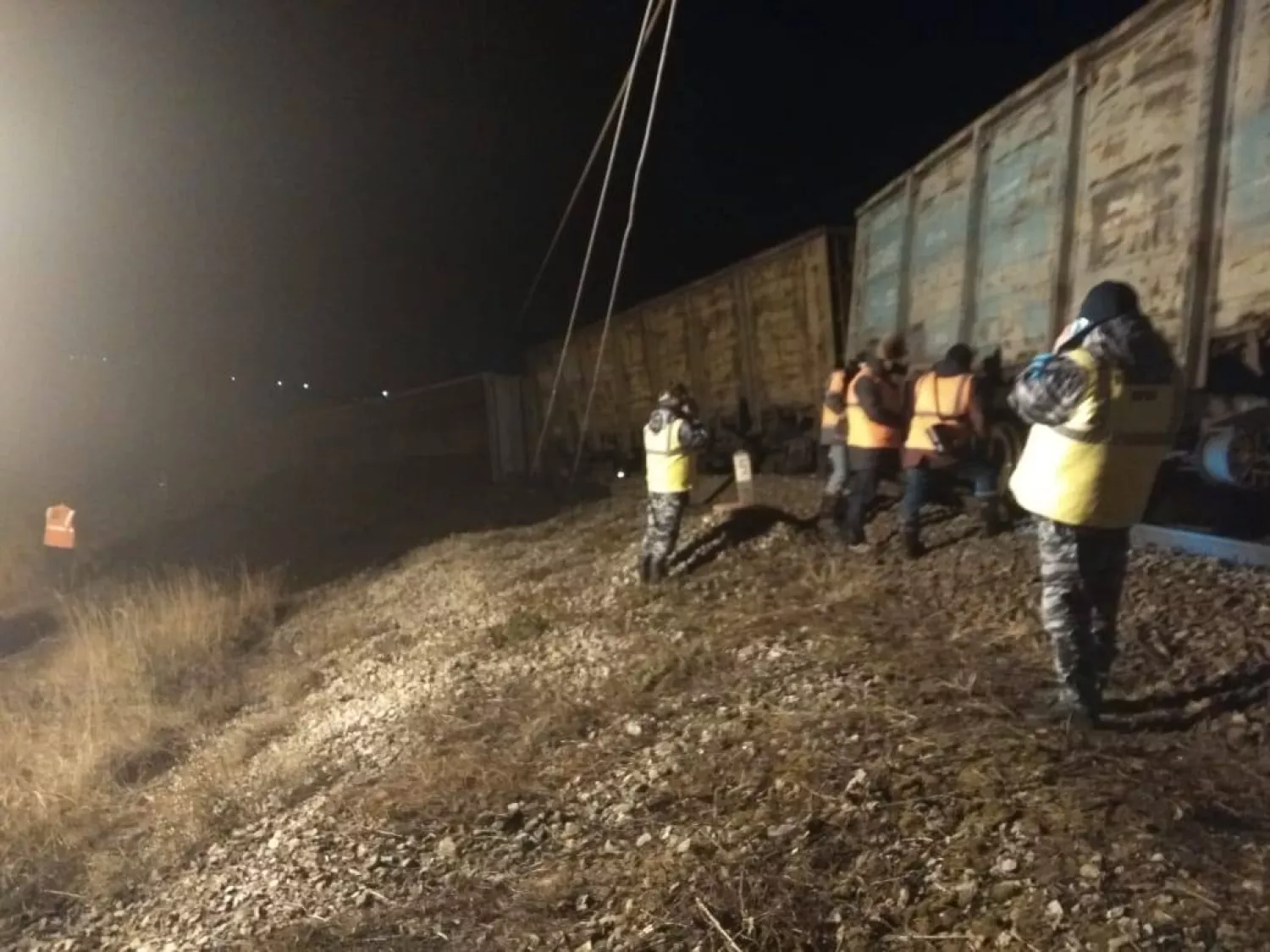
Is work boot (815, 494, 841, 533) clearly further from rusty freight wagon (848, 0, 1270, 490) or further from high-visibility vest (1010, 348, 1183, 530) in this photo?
high-visibility vest (1010, 348, 1183, 530)

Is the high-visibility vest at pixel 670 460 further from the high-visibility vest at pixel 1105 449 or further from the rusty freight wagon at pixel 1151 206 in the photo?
the high-visibility vest at pixel 1105 449

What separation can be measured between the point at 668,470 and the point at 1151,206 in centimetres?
363

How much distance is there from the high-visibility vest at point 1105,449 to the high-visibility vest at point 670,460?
3.92m

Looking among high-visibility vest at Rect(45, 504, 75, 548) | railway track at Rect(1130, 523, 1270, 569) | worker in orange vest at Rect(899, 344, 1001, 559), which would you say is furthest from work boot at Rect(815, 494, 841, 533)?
high-visibility vest at Rect(45, 504, 75, 548)

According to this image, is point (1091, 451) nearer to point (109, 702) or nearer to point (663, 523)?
point (663, 523)

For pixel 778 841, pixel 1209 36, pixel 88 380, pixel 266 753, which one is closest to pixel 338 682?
pixel 266 753

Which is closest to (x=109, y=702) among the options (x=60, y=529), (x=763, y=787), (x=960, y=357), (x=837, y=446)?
(x=837, y=446)

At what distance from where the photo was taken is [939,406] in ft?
23.1

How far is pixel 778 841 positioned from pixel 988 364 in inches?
200

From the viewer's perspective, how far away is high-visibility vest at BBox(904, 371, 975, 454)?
6.98 metres

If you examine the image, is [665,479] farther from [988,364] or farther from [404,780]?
[404,780]

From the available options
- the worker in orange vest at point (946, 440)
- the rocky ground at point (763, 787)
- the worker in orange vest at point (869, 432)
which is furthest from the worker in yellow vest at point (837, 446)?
the worker in orange vest at point (946, 440)

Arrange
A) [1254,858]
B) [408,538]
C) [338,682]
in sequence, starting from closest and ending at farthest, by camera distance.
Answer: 1. [1254,858]
2. [338,682]
3. [408,538]

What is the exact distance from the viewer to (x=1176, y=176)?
19.4 ft
